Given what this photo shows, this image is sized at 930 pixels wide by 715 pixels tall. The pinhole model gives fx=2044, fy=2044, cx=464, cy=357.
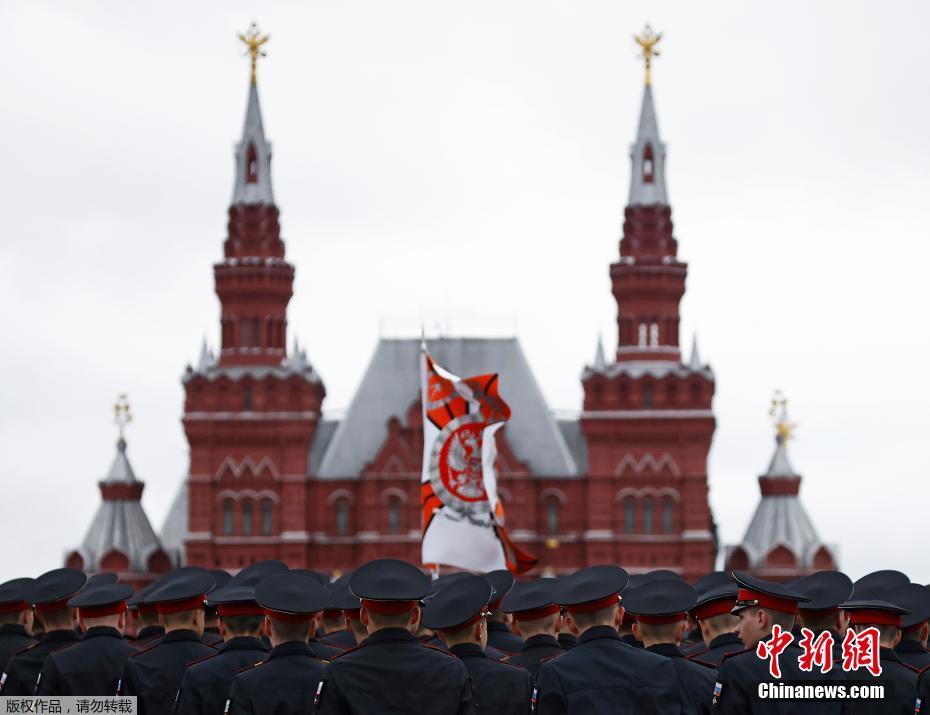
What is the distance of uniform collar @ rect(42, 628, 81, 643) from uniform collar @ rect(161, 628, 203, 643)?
1092 mm

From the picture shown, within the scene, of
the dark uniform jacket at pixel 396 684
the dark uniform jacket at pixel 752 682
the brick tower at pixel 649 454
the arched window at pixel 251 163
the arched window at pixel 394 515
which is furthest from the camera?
the arched window at pixel 251 163

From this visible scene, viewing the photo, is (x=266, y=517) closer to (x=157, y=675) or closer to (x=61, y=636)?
(x=61, y=636)

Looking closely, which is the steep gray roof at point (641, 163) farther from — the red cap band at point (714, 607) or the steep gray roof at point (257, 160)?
the red cap band at point (714, 607)

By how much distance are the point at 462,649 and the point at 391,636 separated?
0.85 m

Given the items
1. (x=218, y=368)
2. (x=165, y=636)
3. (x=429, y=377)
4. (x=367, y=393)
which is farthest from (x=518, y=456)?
(x=165, y=636)

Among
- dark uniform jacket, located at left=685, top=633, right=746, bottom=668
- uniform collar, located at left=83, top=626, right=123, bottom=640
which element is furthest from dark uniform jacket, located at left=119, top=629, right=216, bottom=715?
dark uniform jacket, located at left=685, top=633, right=746, bottom=668

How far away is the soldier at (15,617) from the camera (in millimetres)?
13273

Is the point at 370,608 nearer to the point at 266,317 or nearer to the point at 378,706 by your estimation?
the point at 378,706

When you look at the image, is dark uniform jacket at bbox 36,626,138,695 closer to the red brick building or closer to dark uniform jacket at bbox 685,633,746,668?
dark uniform jacket at bbox 685,633,746,668

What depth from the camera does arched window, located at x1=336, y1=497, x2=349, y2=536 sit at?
62.3 meters

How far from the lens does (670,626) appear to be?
36.2 feet

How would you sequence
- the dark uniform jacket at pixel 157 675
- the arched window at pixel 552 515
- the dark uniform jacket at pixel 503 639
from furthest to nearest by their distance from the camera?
1. the arched window at pixel 552 515
2. the dark uniform jacket at pixel 503 639
3. the dark uniform jacket at pixel 157 675

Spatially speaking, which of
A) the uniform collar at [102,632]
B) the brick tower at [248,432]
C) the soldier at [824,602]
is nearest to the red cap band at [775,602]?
the soldier at [824,602]

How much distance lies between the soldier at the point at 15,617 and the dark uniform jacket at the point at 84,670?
4.62 ft
